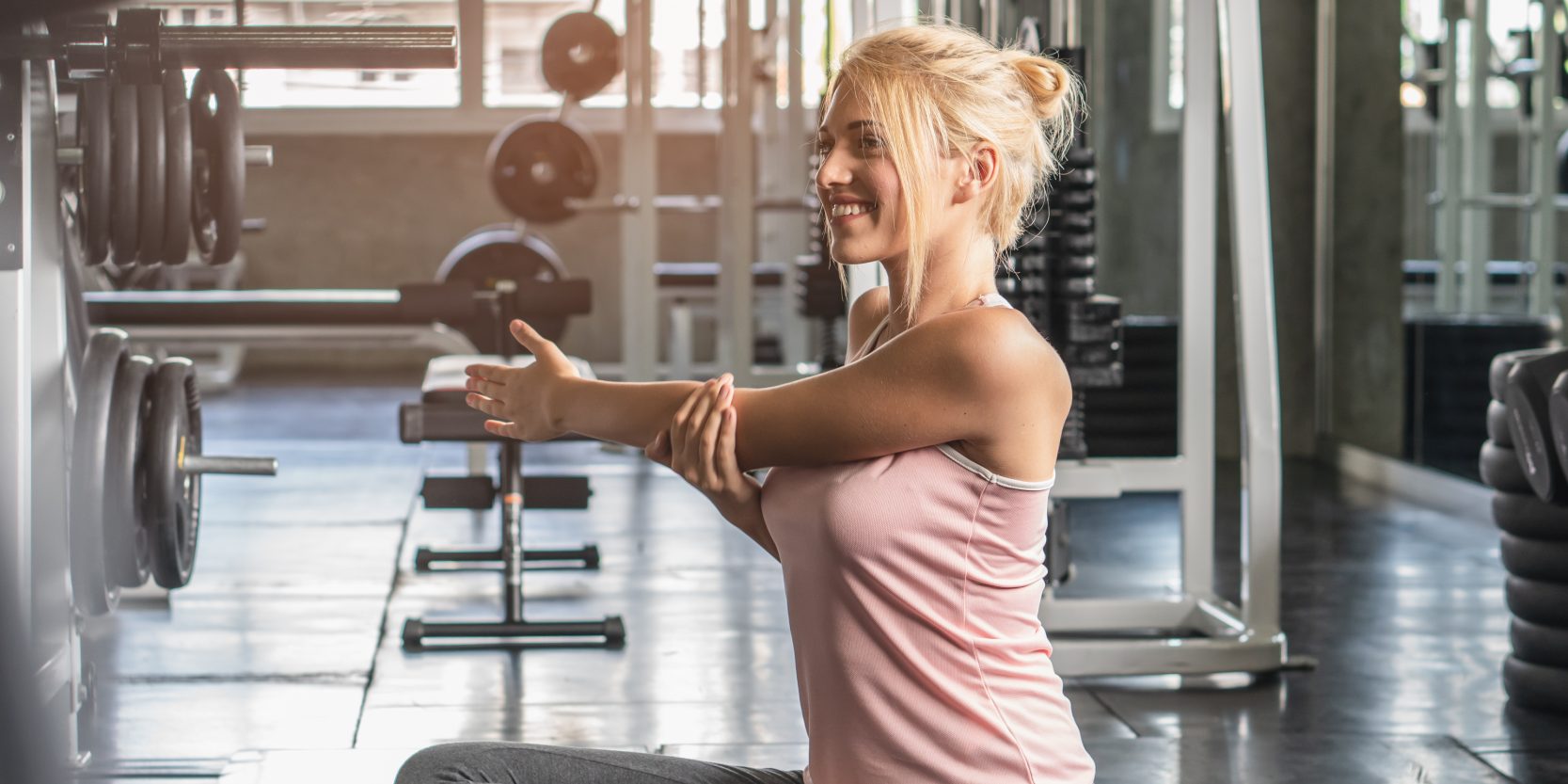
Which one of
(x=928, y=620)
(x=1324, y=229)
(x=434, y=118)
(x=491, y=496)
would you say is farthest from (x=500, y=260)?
(x=928, y=620)

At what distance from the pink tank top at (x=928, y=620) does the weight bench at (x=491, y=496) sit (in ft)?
6.46

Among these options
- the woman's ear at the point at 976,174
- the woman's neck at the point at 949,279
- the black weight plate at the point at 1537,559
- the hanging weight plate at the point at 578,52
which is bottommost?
the black weight plate at the point at 1537,559

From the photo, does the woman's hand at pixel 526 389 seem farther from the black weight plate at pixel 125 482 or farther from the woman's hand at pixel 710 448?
the black weight plate at pixel 125 482

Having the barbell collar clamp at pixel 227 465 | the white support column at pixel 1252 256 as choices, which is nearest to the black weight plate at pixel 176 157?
the barbell collar clamp at pixel 227 465

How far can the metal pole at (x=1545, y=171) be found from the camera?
Result: 4.30 m

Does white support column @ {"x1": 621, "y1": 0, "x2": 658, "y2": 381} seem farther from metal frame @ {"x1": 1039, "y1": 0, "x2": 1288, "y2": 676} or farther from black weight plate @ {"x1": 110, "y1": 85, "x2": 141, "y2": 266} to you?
black weight plate @ {"x1": 110, "y1": 85, "x2": 141, "y2": 266}

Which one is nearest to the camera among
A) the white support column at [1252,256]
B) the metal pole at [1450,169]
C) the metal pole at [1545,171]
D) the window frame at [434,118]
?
the white support column at [1252,256]

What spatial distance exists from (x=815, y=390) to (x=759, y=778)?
34cm

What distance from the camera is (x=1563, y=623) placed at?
262 cm

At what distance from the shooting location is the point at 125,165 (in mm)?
2121

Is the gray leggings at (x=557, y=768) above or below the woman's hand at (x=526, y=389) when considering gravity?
below

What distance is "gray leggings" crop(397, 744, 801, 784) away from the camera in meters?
1.19

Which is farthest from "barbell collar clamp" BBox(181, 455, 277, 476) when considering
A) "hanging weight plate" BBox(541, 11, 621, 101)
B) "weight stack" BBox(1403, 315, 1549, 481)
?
"hanging weight plate" BBox(541, 11, 621, 101)

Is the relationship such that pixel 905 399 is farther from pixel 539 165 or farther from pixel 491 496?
pixel 539 165
